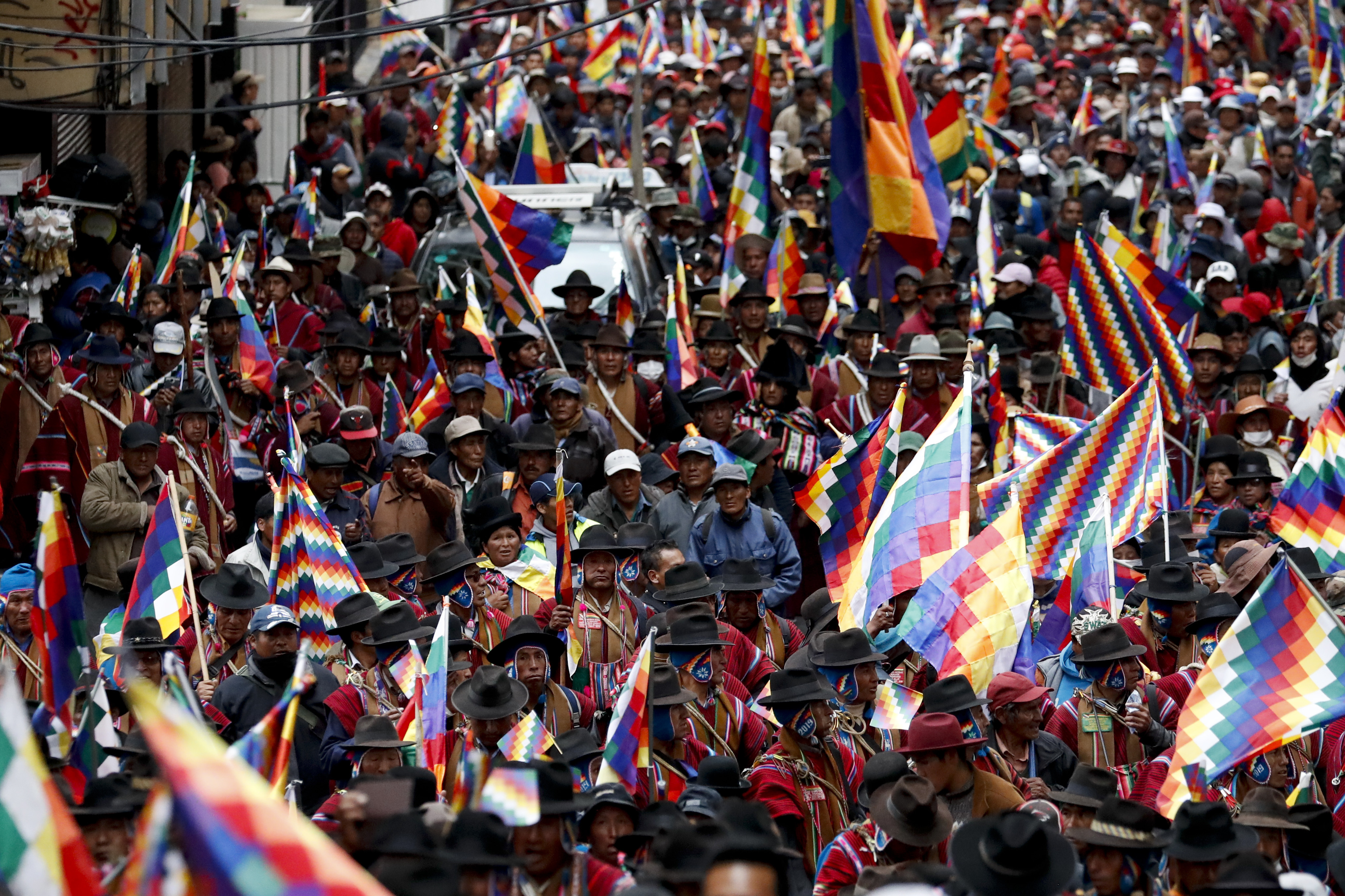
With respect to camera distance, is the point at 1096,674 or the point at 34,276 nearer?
the point at 1096,674

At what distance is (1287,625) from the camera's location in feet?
27.6


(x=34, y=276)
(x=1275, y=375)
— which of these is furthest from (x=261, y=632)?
(x=1275, y=375)

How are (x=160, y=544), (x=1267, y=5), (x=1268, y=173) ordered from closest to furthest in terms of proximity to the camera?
(x=160, y=544), (x=1268, y=173), (x=1267, y=5)

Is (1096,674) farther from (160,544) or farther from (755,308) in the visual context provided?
(755,308)

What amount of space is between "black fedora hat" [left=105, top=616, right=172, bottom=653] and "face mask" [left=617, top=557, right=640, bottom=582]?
233 centimetres

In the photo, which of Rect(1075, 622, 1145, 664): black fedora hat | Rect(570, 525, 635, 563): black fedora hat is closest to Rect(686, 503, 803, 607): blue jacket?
Rect(570, 525, 635, 563): black fedora hat

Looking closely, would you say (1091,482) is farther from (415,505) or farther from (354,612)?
(354,612)

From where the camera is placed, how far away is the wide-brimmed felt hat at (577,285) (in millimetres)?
15023

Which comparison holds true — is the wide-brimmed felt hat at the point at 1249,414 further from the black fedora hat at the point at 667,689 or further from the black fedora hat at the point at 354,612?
the black fedora hat at the point at 354,612

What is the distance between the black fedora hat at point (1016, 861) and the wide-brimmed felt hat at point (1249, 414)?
7538 millimetres

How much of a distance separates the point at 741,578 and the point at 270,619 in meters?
2.29

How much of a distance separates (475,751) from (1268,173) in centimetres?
1605

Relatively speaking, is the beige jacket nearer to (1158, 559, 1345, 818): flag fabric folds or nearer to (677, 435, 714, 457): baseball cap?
(677, 435, 714, 457): baseball cap

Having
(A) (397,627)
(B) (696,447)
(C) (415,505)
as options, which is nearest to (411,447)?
(C) (415,505)
